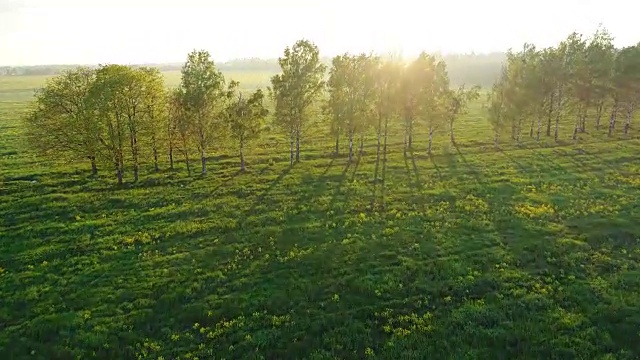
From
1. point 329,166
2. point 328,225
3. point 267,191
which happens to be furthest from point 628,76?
point 267,191

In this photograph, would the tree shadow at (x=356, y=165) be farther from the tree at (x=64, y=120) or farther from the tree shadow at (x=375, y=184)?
the tree at (x=64, y=120)

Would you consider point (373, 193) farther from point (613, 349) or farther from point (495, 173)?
point (613, 349)

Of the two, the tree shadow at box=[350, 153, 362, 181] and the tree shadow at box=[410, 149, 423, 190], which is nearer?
the tree shadow at box=[410, 149, 423, 190]

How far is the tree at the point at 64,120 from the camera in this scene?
54500mm

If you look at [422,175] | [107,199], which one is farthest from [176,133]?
[422,175]

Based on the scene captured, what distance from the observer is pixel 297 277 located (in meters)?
32.6

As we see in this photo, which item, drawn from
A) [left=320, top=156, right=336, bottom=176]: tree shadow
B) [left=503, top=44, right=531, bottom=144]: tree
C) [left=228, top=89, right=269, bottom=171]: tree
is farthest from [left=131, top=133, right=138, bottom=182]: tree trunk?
[left=503, top=44, right=531, bottom=144]: tree

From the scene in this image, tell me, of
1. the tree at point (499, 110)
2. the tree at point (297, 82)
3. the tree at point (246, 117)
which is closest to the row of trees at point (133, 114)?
the tree at point (246, 117)

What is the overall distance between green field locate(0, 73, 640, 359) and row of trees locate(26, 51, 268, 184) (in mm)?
4651

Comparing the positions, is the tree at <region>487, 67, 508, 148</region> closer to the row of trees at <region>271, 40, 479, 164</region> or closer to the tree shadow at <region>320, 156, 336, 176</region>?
the row of trees at <region>271, 40, 479, 164</region>

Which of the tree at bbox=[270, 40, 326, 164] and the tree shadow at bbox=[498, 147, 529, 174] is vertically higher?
the tree at bbox=[270, 40, 326, 164]

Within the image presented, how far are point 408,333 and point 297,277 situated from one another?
939cm

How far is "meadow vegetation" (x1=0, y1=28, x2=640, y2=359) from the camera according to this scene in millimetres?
26891

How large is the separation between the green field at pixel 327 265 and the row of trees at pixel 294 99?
5.55 metres
